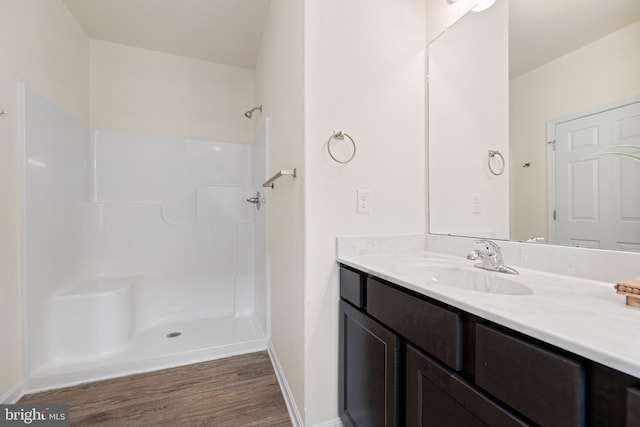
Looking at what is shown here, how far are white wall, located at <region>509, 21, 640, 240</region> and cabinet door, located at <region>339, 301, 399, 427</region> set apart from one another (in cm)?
69

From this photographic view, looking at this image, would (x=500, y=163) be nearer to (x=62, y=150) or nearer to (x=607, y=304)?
(x=607, y=304)

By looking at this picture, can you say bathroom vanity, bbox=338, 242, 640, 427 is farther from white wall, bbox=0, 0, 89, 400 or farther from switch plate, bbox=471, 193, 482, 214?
white wall, bbox=0, 0, 89, 400

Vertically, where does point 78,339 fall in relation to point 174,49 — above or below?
below

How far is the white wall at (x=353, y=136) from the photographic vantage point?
1.16m

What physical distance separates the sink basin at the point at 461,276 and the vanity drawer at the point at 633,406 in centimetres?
49

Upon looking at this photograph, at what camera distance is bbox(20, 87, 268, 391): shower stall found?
162cm

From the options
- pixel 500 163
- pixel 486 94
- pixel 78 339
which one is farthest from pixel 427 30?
pixel 78 339

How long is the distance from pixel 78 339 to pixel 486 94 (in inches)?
112

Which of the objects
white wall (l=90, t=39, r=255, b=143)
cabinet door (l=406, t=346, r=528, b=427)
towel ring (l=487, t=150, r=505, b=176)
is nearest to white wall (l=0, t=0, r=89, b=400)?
white wall (l=90, t=39, r=255, b=143)

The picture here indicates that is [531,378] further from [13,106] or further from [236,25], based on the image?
[236,25]

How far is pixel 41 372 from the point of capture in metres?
1.56

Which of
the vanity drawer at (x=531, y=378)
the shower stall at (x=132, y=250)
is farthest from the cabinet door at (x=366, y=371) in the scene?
the shower stall at (x=132, y=250)

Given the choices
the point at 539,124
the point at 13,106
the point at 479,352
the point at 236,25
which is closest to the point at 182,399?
the point at 479,352

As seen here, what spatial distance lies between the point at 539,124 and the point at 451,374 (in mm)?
951
